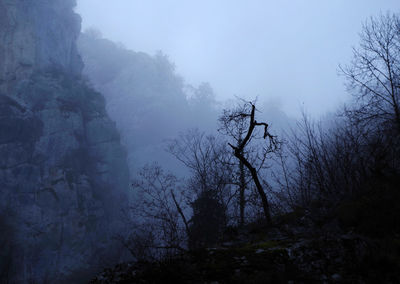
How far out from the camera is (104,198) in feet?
174

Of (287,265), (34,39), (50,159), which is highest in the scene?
(34,39)

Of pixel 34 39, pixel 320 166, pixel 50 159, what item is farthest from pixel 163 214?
pixel 34 39

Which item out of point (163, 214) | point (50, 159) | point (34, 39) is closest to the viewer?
point (163, 214)

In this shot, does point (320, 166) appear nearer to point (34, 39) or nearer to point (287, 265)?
point (287, 265)

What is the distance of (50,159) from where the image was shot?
45.1 metres

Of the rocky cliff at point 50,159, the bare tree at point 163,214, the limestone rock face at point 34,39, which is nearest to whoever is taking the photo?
the bare tree at point 163,214

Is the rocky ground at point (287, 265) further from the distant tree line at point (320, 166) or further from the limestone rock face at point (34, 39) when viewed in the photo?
the limestone rock face at point (34, 39)

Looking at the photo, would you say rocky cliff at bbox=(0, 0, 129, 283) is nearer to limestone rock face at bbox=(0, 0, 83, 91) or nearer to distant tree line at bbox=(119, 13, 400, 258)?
limestone rock face at bbox=(0, 0, 83, 91)

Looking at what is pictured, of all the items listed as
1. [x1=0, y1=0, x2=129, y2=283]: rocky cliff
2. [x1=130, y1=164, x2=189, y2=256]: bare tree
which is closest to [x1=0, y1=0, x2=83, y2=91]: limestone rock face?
[x1=0, y1=0, x2=129, y2=283]: rocky cliff

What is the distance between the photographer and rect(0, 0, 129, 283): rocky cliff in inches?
1473

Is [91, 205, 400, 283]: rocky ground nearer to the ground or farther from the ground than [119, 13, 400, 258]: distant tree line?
nearer to the ground

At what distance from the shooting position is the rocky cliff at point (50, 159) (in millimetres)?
37406

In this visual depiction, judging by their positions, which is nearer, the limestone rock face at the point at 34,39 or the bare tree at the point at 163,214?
the bare tree at the point at 163,214

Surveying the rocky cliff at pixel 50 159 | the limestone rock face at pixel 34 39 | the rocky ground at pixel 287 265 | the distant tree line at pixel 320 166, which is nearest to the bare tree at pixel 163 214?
the distant tree line at pixel 320 166
